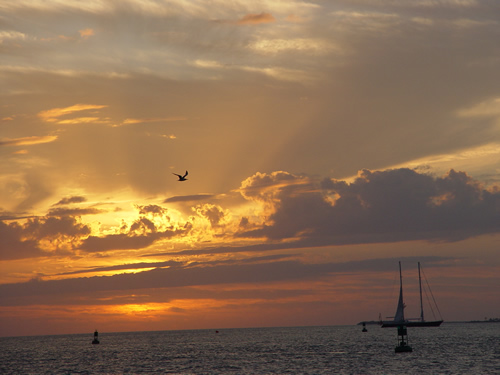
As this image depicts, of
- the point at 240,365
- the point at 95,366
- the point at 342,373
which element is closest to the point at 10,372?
the point at 95,366

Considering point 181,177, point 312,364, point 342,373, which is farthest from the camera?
point 312,364

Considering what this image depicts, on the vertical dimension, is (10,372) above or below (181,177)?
below

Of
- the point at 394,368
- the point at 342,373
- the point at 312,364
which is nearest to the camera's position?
the point at 342,373

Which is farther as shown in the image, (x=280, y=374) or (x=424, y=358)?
(x=424, y=358)

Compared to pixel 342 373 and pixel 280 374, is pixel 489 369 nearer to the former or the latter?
pixel 342 373

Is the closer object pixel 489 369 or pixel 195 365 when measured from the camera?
pixel 489 369

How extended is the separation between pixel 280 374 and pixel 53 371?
160 ft

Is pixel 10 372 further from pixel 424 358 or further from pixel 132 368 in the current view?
pixel 424 358

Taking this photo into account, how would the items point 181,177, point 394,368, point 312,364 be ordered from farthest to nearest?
1. point 312,364
2. point 394,368
3. point 181,177

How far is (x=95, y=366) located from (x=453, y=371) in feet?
241

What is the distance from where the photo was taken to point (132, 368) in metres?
126

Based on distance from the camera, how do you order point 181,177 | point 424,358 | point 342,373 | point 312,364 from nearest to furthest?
1. point 181,177
2. point 342,373
3. point 312,364
4. point 424,358

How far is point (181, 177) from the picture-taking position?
92125 millimetres

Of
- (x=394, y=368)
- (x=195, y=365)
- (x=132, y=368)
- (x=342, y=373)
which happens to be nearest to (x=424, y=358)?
(x=394, y=368)
